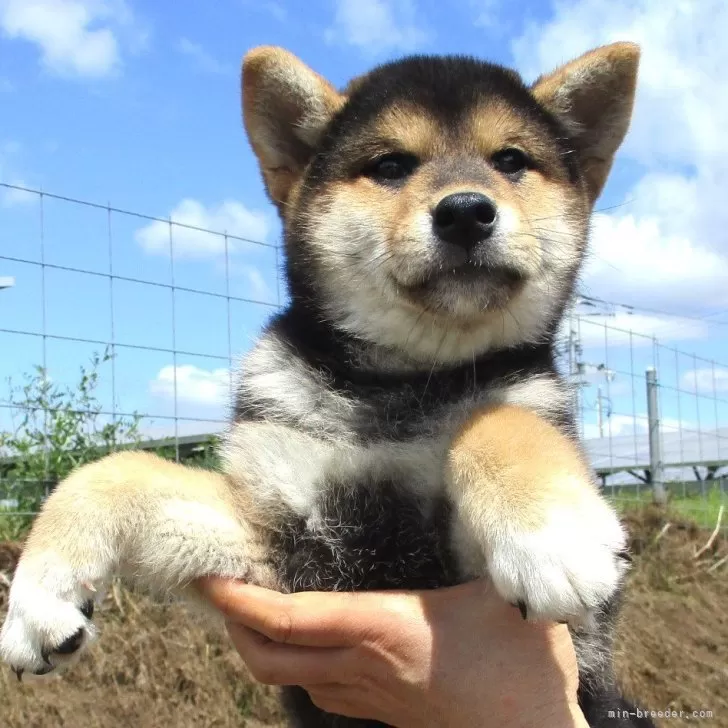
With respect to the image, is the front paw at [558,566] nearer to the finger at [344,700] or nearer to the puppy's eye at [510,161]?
the finger at [344,700]

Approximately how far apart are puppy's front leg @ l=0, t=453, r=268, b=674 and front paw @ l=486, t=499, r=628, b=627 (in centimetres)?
90

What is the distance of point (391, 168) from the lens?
2879mm

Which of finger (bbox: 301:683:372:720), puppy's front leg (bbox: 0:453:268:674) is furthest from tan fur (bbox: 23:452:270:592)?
finger (bbox: 301:683:372:720)

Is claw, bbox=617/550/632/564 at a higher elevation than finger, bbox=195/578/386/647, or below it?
higher

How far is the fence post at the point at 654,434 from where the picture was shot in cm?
973

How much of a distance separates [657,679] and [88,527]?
202 inches

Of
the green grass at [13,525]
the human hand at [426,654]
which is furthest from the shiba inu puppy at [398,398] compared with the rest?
the green grass at [13,525]

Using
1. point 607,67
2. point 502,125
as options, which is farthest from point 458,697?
point 607,67

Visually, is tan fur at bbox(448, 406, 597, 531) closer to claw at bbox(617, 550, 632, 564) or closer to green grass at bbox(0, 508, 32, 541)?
claw at bbox(617, 550, 632, 564)

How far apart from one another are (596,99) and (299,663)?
237 cm

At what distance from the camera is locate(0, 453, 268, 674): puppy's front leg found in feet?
7.41

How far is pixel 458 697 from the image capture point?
2.27m

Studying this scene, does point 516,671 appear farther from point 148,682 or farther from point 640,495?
point 640,495

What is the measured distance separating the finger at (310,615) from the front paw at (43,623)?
44 cm
